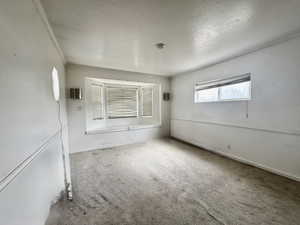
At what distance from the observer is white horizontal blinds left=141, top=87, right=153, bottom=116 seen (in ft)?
16.7

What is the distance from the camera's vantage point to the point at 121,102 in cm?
471

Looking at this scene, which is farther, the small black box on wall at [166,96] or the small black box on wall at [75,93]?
the small black box on wall at [166,96]

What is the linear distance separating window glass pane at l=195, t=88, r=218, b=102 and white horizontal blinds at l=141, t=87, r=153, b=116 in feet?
5.90

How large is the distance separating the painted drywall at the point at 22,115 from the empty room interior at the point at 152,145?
0.01 m

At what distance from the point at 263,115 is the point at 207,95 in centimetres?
141

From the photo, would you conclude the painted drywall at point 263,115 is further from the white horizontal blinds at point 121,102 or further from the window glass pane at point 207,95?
the white horizontal blinds at point 121,102

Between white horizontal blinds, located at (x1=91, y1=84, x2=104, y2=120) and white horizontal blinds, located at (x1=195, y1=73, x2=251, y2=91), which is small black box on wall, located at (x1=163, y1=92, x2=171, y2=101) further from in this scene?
white horizontal blinds, located at (x1=91, y1=84, x2=104, y2=120)

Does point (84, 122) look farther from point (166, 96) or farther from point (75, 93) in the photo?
point (166, 96)

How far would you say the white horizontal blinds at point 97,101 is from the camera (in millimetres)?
4070

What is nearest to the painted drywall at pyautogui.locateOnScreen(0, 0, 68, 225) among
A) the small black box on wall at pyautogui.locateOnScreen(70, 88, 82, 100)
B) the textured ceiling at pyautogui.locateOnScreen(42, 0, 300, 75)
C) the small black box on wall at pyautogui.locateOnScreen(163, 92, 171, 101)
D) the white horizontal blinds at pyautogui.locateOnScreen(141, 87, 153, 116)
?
the textured ceiling at pyautogui.locateOnScreen(42, 0, 300, 75)

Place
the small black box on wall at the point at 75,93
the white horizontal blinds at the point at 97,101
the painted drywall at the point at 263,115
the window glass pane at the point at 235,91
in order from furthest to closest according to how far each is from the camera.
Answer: the white horizontal blinds at the point at 97,101, the small black box on wall at the point at 75,93, the window glass pane at the point at 235,91, the painted drywall at the point at 263,115

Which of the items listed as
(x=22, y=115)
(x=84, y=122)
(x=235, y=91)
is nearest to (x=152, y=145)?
(x=84, y=122)

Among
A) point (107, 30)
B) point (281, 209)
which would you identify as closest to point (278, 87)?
point (281, 209)

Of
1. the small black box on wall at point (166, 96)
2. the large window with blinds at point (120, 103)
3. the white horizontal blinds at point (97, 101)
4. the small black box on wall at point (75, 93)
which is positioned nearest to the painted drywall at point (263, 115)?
the small black box on wall at point (166, 96)
